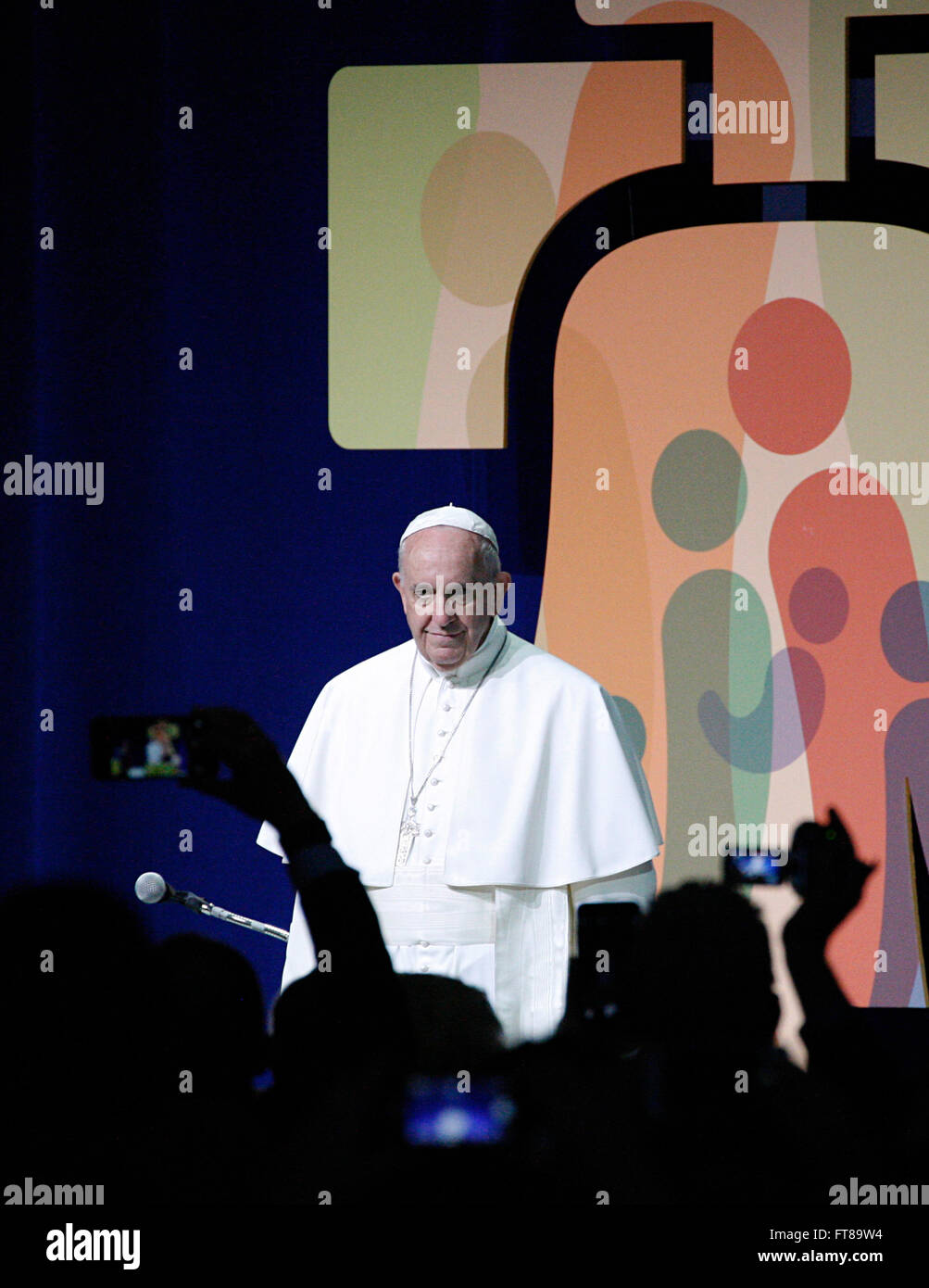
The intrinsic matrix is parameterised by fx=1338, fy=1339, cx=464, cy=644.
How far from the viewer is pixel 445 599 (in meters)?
3.54

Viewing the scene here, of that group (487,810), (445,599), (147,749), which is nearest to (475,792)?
(487,810)

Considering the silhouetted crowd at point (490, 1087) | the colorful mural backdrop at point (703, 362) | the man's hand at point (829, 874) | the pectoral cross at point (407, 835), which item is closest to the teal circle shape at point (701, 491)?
the colorful mural backdrop at point (703, 362)

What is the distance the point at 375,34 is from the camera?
390 cm

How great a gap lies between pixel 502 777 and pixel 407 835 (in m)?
0.30

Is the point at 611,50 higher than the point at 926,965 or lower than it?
higher

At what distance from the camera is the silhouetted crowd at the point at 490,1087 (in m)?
3.68

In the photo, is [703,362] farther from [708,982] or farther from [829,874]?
[708,982]

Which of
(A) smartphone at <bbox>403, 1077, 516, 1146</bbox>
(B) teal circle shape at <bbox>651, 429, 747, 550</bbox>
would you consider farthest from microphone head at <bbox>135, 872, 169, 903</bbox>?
(B) teal circle shape at <bbox>651, 429, 747, 550</bbox>

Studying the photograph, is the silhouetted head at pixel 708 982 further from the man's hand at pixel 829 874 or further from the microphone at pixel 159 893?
the microphone at pixel 159 893

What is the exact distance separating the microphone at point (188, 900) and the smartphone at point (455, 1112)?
575 mm

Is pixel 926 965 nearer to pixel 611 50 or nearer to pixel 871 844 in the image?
pixel 871 844

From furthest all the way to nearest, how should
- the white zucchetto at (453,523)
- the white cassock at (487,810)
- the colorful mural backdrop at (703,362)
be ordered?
the colorful mural backdrop at (703,362), the white zucchetto at (453,523), the white cassock at (487,810)
